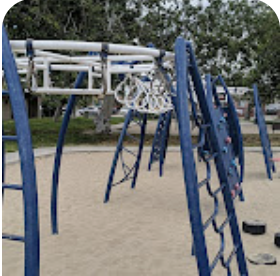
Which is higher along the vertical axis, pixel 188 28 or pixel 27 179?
pixel 188 28

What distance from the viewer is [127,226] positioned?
4.85m

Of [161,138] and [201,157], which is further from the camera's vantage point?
[161,138]

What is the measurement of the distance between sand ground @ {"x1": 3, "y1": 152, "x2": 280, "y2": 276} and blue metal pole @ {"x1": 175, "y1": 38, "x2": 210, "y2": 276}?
1.29 meters

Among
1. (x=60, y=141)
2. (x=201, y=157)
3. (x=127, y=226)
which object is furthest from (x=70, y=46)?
(x=127, y=226)

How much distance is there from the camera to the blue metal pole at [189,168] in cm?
226

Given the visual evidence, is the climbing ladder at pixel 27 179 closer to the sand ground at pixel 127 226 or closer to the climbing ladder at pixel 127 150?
the sand ground at pixel 127 226

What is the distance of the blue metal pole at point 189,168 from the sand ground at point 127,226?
129 centimetres

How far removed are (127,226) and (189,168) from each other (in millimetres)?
2711

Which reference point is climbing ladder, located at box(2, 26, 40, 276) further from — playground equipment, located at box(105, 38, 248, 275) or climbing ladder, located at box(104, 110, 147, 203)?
climbing ladder, located at box(104, 110, 147, 203)

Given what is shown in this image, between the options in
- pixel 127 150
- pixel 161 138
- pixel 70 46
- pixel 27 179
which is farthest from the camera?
pixel 161 138

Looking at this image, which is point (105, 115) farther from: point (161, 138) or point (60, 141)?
point (60, 141)

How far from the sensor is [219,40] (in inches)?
651

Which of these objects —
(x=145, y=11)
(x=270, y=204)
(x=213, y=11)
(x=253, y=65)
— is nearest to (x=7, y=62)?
(x=270, y=204)

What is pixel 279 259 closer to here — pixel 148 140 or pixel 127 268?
pixel 127 268
